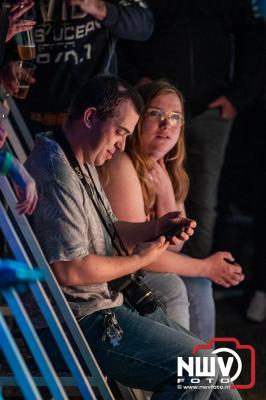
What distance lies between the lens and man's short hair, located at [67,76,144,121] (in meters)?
3.01

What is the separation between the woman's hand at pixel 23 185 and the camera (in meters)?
2.37

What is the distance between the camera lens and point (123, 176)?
3.46m

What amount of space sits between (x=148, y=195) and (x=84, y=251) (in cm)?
84

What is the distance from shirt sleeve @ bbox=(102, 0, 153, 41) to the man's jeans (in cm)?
60

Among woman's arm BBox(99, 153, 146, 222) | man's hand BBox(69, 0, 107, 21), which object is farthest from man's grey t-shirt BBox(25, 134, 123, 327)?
man's hand BBox(69, 0, 107, 21)

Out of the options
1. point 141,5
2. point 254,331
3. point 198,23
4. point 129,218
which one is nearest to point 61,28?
point 141,5

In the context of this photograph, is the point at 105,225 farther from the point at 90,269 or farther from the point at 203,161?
the point at 203,161

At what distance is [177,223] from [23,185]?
91 cm

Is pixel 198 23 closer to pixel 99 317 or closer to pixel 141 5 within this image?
pixel 141 5

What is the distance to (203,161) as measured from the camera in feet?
15.7

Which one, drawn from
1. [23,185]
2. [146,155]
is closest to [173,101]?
[146,155]

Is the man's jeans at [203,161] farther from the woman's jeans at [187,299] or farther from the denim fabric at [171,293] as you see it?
Result: the denim fabric at [171,293]

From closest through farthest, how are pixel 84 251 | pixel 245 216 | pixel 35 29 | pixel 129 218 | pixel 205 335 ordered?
pixel 84 251 < pixel 129 218 < pixel 205 335 < pixel 35 29 < pixel 245 216

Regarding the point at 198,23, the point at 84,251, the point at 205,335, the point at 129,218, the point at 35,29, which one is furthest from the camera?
the point at 198,23
